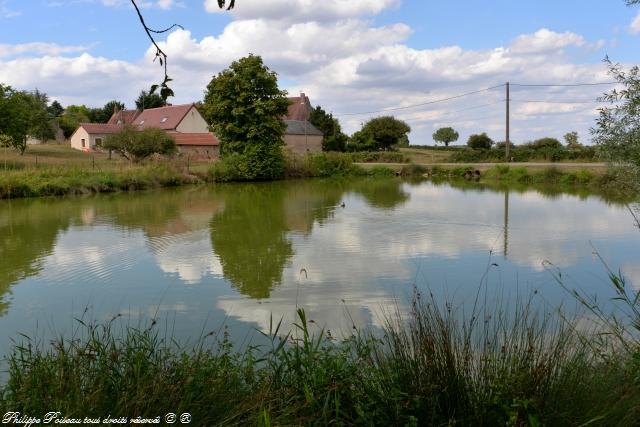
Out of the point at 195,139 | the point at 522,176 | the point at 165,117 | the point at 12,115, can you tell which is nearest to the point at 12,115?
the point at 12,115

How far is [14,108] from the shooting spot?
3341 cm

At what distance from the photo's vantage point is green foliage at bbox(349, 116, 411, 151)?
193 ft

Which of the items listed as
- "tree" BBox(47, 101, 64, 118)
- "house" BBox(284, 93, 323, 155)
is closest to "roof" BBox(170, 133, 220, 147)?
"house" BBox(284, 93, 323, 155)

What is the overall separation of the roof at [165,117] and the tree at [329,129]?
44.6ft

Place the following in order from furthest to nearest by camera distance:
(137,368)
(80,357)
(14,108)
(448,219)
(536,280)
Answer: (14,108), (448,219), (536,280), (80,357), (137,368)

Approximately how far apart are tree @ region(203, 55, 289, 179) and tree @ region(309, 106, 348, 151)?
20.6 meters

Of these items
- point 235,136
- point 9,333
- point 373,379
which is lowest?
point 9,333

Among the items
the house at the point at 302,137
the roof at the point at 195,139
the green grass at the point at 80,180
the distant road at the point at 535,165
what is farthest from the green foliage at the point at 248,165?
the house at the point at 302,137

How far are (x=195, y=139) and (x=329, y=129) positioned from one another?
52.8 feet

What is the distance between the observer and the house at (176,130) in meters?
47.7

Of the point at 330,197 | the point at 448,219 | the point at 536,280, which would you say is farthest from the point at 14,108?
the point at 536,280

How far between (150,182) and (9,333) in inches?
931

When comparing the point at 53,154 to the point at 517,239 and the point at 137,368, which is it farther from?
the point at 137,368

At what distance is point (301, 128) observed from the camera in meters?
56.5
